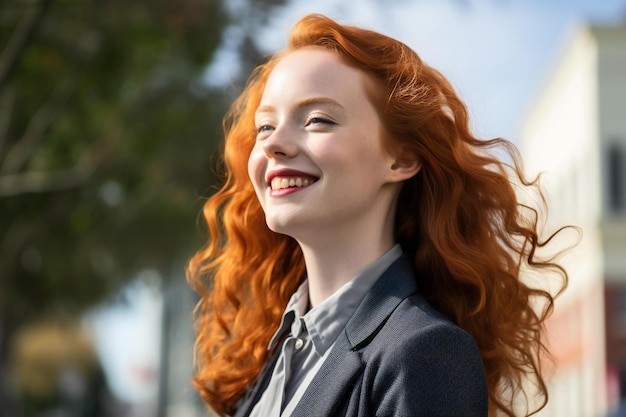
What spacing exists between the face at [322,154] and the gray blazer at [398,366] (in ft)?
0.67

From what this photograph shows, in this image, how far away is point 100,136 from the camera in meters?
14.1

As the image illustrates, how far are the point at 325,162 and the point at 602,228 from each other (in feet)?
88.1

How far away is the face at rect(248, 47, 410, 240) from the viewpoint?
2.69 m

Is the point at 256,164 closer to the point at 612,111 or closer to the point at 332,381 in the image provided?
the point at 332,381

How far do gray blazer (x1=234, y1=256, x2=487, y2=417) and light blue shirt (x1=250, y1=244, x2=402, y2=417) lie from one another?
0.05m

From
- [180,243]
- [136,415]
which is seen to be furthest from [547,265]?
[136,415]

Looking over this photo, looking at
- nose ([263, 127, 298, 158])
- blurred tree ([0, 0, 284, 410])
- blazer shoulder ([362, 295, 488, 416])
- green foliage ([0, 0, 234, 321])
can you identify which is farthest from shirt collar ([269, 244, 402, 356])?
green foliage ([0, 0, 234, 321])

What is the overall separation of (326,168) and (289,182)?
0.34ft

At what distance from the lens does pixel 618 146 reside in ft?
91.7

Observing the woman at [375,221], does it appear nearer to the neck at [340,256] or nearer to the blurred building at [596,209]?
the neck at [340,256]

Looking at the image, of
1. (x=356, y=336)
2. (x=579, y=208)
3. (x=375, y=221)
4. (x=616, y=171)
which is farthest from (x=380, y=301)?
(x=579, y=208)

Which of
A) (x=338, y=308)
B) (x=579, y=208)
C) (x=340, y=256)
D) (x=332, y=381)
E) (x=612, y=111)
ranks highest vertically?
(x=612, y=111)

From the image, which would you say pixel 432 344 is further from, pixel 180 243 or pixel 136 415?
pixel 136 415

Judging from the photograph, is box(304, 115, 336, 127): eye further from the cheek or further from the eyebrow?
the cheek
